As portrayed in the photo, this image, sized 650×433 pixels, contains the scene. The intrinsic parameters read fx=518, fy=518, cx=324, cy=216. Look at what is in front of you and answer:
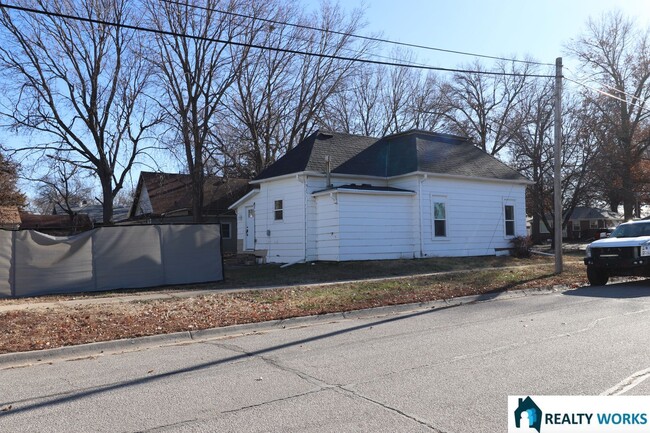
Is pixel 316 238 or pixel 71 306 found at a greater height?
pixel 316 238

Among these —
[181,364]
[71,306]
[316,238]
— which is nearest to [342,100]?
[316,238]

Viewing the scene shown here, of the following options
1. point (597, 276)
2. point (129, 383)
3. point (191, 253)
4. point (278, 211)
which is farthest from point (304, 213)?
point (129, 383)

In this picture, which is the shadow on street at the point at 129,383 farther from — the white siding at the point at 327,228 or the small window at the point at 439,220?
the small window at the point at 439,220

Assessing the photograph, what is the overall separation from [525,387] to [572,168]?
34.9 metres

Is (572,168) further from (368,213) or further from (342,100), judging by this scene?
(368,213)

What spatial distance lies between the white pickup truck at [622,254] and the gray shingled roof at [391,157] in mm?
7694

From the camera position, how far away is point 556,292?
48.4 feet

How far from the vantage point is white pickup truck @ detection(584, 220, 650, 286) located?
14297mm

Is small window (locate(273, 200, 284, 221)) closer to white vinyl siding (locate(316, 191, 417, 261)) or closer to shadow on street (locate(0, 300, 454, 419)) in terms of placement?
white vinyl siding (locate(316, 191, 417, 261))

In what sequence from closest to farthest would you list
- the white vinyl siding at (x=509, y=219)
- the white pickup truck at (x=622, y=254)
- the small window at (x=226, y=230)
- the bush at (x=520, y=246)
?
the white pickup truck at (x=622, y=254), the bush at (x=520, y=246), the white vinyl siding at (x=509, y=219), the small window at (x=226, y=230)

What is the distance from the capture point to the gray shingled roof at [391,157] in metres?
22.0

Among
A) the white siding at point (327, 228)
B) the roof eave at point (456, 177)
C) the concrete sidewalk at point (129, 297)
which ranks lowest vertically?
the concrete sidewalk at point (129, 297)

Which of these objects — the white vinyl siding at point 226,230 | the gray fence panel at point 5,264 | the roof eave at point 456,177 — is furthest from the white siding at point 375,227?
the white vinyl siding at point 226,230

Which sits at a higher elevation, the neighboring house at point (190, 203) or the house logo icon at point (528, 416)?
the neighboring house at point (190, 203)
